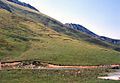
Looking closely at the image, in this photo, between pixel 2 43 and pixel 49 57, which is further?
pixel 2 43

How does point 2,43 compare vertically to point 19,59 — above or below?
above

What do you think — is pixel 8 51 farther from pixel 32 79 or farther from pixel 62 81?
pixel 62 81

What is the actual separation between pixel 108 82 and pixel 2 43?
7201 cm

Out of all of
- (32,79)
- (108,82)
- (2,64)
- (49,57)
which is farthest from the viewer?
(49,57)

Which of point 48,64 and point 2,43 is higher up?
point 2,43

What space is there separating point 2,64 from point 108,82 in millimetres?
49748

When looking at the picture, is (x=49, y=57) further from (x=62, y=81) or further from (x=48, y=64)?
(x=62, y=81)

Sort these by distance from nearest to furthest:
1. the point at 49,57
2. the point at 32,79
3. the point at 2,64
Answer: the point at 32,79 < the point at 2,64 < the point at 49,57

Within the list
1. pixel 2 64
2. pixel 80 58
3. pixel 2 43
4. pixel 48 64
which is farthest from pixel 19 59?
pixel 80 58

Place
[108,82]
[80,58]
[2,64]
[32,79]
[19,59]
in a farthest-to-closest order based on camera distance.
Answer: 1. [80,58]
2. [19,59]
3. [2,64]
4. [32,79]
5. [108,82]

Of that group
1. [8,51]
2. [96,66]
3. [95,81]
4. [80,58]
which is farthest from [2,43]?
[95,81]

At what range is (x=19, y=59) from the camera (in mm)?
78750

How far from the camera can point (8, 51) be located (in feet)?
292

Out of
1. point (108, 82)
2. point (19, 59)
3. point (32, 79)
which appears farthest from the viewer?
point (19, 59)
